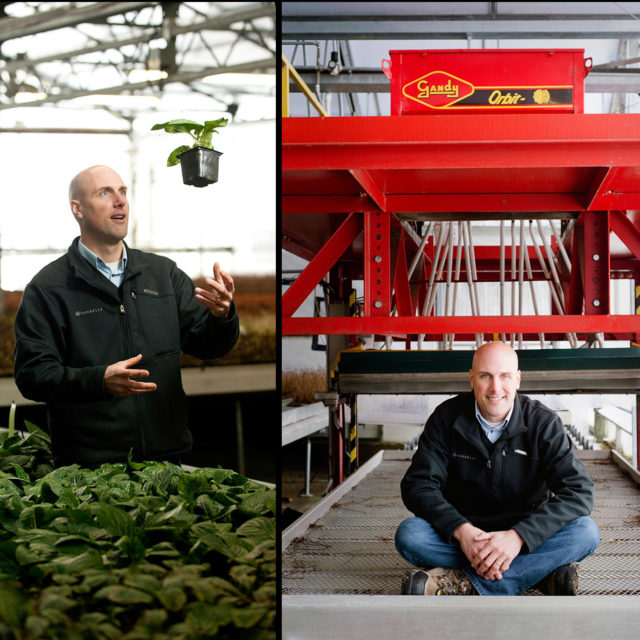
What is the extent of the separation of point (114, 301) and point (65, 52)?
0.68 m

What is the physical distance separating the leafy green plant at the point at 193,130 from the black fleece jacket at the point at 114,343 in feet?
0.98

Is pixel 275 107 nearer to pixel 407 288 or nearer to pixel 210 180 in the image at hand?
pixel 210 180

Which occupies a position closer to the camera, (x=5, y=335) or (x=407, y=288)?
(x=5, y=335)

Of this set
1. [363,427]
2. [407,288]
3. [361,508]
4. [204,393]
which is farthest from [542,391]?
[363,427]

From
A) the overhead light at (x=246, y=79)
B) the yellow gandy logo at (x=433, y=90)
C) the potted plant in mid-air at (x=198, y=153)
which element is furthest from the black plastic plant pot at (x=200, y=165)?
the yellow gandy logo at (x=433, y=90)

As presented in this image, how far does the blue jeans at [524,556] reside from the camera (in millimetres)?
2451

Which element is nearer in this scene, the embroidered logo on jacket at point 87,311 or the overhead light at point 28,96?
the overhead light at point 28,96

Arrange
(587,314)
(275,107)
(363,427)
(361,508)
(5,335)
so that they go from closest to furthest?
1. (275,107)
2. (5,335)
3. (587,314)
4. (361,508)
5. (363,427)

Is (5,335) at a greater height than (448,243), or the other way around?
(448,243)

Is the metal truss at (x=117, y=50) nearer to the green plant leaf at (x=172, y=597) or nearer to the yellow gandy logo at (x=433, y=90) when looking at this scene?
the green plant leaf at (x=172, y=597)

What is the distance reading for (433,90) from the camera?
3.14 metres

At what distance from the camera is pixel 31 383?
208 cm

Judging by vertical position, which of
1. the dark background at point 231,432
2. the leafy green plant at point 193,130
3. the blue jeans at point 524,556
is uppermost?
the leafy green plant at point 193,130

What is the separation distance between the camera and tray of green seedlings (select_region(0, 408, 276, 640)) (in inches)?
55.8
